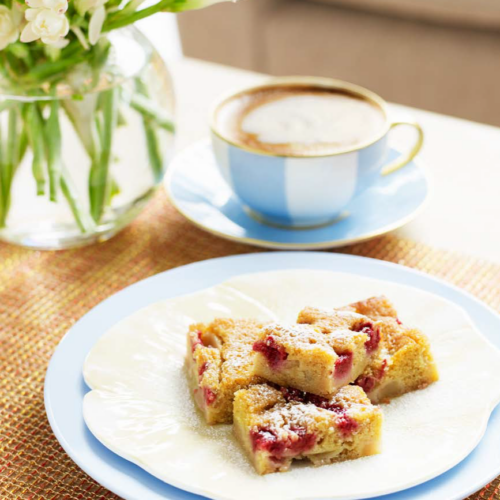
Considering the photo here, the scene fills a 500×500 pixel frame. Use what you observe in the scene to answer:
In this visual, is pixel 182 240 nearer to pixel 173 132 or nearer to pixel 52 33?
pixel 173 132

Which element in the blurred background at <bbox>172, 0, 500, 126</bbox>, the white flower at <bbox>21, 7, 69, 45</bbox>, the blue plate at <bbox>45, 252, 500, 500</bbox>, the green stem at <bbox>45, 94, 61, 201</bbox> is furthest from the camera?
the blurred background at <bbox>172, 0, 500, 126</bbox>

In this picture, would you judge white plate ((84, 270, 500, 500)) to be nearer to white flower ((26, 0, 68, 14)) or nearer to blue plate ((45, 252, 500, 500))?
blue plate ((45, 252, 500, 500))

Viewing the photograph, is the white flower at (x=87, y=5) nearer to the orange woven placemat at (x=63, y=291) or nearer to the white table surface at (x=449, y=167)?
the orange woven placemat at (x=63, y=291)

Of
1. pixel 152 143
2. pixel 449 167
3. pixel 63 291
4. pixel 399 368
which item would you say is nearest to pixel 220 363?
pixel 399 368

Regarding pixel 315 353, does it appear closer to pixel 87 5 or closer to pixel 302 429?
pixel 302 429

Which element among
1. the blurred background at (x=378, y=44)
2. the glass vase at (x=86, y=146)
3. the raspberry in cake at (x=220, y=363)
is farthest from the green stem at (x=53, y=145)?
the blurred background at (x=378, y=44)

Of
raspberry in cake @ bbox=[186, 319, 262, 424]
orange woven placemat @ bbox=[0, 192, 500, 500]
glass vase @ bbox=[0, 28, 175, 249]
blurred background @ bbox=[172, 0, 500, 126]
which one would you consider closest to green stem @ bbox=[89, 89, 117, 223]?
glass vase @ bbox=[0, 28, 175, 249]

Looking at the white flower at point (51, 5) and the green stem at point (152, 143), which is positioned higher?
the white flower at point (51, 5)
